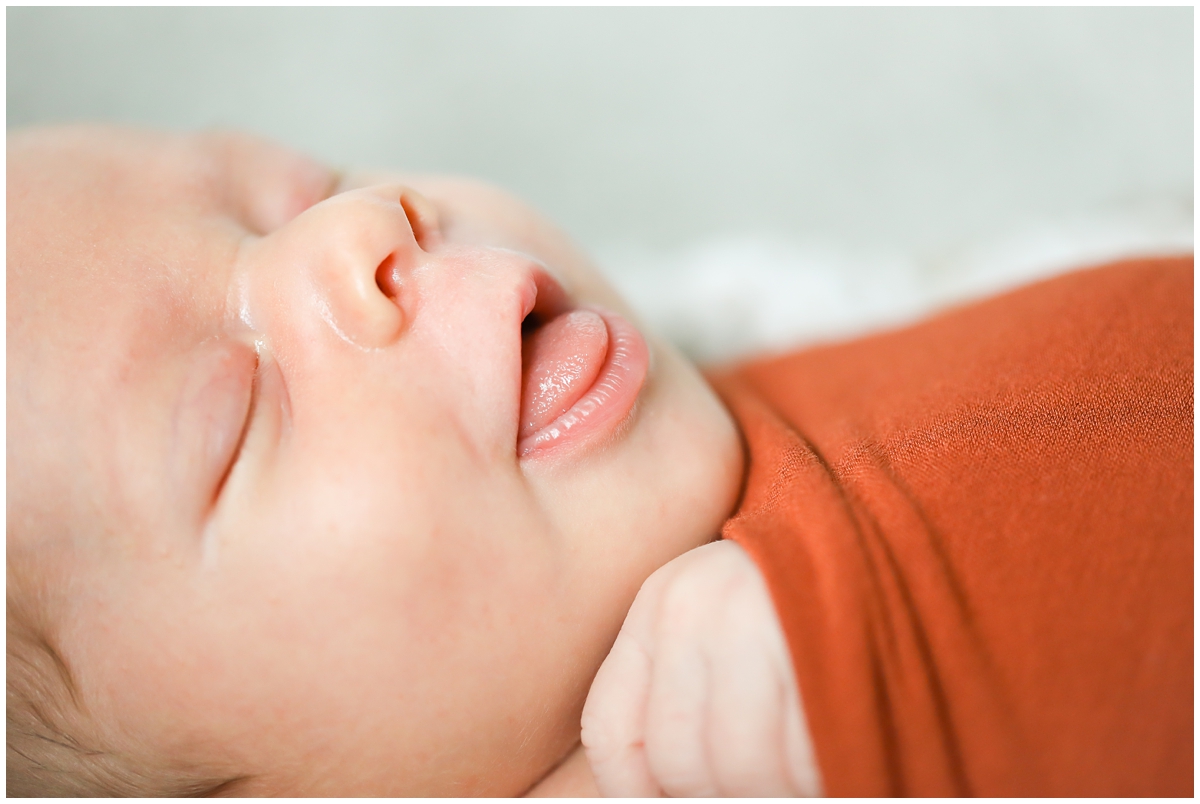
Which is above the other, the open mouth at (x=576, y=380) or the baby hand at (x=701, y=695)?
the open mouth at (x=576, y=380)

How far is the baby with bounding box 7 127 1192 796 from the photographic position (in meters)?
0.50

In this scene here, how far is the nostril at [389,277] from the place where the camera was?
623 mm

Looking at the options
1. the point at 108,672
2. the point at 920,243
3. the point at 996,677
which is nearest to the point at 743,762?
the point at 996,677

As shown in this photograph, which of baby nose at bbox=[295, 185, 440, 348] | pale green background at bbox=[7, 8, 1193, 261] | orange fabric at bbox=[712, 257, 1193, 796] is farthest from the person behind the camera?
pale green background at bbox=[7, 8, 1193, 261]

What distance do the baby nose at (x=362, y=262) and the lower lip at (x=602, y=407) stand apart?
122 millimetres

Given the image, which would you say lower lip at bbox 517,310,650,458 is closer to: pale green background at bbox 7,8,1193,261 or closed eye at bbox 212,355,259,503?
closed eye at bbox 212,355,259,503

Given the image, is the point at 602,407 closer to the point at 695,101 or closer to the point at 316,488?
the point at 316,488

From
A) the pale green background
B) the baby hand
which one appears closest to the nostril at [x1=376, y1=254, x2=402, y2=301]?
the baby hand

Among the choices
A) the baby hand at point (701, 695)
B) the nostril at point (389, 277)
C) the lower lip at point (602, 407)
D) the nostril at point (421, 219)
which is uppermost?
the nostril at point (421, 219)

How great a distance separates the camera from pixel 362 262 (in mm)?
600

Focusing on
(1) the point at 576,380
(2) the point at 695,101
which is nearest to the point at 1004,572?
(1) the point at 576,380

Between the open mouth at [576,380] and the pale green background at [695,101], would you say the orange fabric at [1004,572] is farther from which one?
the pale green background at [695,101]

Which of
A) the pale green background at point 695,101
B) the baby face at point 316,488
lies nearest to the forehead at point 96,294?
the baby face at point 316,488

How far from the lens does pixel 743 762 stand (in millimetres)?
523
